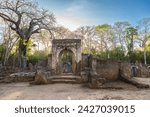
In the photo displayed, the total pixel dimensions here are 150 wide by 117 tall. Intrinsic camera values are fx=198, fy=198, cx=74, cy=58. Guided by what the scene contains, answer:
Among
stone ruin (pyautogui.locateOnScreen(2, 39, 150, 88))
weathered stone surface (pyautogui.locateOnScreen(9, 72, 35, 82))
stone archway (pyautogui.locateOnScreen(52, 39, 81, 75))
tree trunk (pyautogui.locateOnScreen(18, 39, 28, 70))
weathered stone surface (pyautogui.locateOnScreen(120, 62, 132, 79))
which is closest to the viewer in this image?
stone ruin (pyautogui.locateOnScreen(2, 39, 150, 88))

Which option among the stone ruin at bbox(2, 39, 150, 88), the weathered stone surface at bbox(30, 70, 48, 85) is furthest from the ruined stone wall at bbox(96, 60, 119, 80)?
the weathered stone surface at bbox(30, 70, 48, 85)

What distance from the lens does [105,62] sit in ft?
45.2

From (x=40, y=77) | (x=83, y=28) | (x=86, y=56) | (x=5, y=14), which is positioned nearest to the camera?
(x=40, y=77)

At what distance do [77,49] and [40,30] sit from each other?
9730mm

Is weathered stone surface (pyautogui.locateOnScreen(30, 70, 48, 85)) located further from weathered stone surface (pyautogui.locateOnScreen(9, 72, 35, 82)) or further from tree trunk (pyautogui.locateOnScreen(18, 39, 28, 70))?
tree trunk (pyautogui.locateOnScreen(18, 39, 28, 70))

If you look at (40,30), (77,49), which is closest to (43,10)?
(40,30)

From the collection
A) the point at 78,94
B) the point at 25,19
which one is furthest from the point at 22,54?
the point at 78,94

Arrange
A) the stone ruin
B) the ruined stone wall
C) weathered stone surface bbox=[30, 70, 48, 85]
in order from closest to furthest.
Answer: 1. the stone ruin
2. weathered stone surface bbox=[30, 70, 48, 85]
3. the ruined stone wall

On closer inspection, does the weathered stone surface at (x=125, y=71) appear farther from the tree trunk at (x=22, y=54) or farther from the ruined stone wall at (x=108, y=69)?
the tree trunk at (x=22, y=54)

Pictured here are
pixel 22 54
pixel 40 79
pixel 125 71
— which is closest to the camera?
pixel 40 79

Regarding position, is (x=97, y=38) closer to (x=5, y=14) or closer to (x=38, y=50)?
(x=38, y=50)

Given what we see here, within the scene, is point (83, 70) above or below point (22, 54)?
below

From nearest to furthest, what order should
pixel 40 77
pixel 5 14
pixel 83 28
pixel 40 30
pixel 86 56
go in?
pixel 40 77
pixel 86 56
pixel 5 14
pixel 40 30
pixel 83 28

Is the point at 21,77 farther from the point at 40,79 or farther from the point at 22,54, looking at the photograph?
the point at 22,54
